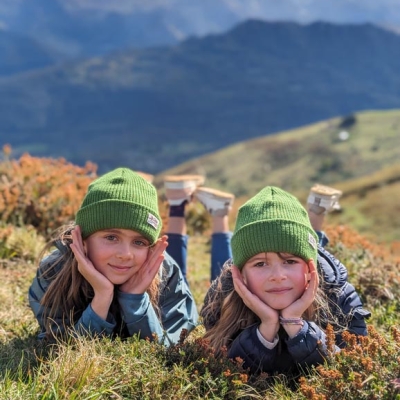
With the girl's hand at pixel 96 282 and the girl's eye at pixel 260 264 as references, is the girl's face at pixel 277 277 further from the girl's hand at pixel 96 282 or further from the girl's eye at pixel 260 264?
the girl's hand at pixel 96 282

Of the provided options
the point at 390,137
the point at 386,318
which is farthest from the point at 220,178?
the point at 386,318

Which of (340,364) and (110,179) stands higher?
(110,179)

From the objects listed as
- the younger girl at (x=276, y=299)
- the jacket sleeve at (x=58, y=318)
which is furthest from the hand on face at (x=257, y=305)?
the jacket sleeve at (x=58, y=318)

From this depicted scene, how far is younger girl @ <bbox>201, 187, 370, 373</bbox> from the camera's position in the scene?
3.29 m

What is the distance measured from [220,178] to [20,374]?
527ft

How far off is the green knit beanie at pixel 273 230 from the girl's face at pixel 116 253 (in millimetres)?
A: 631

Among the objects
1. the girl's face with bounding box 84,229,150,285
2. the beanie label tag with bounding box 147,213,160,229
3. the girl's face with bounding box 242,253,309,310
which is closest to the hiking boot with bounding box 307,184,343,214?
the girl's face with bounding box 242,253,309,310

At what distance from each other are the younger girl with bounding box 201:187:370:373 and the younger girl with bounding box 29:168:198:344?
1.51 feet

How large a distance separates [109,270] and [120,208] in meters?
0.40

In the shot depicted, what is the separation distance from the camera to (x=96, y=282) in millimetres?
3551

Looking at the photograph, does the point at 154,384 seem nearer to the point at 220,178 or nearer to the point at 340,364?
the point at 340,364

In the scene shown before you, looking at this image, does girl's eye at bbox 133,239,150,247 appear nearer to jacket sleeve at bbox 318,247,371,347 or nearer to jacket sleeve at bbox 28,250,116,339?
jacket sleeve at bbox 28,250,116,339

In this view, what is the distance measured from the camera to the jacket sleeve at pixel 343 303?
373 centimetres

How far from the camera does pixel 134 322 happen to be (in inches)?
142
